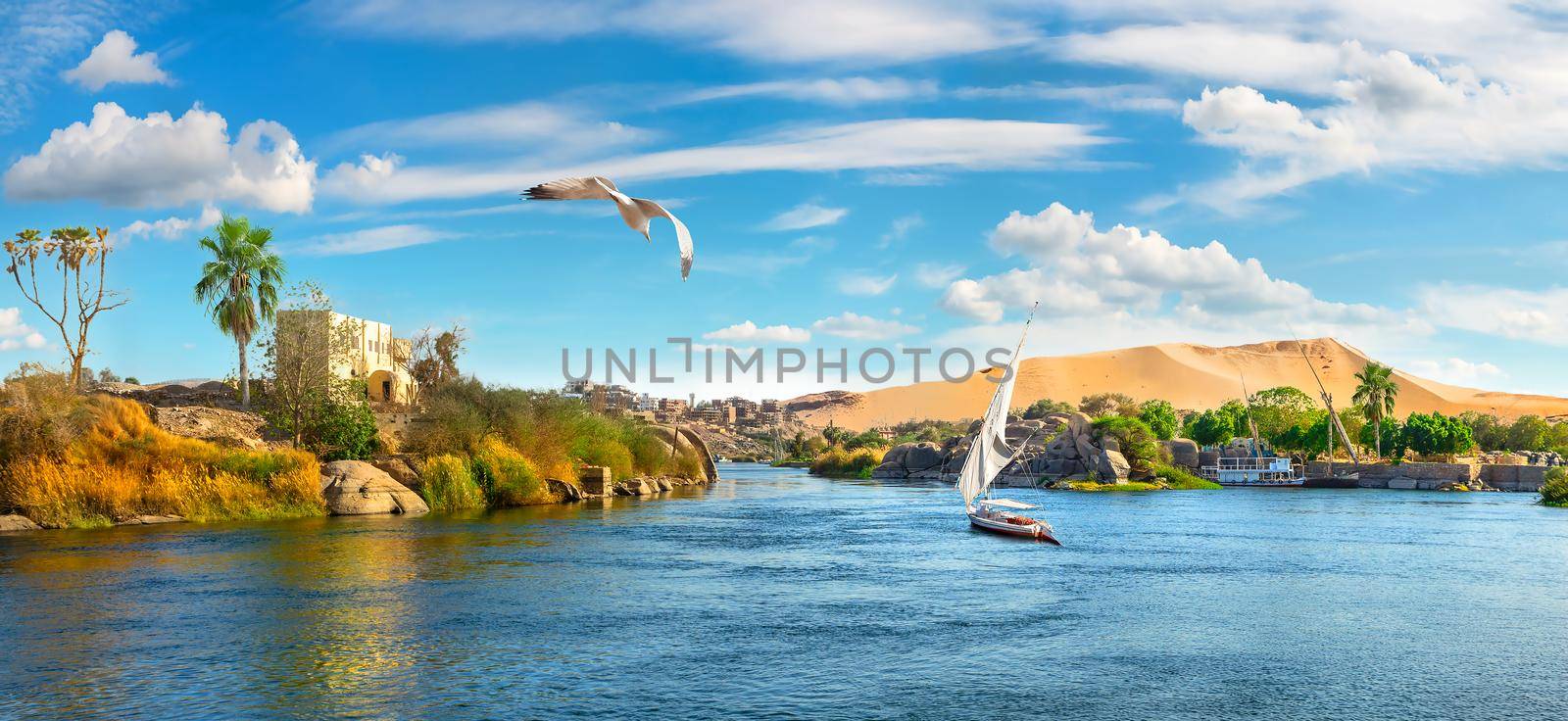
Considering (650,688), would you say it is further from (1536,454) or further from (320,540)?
(1536,454)

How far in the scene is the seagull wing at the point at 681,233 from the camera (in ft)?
52.6

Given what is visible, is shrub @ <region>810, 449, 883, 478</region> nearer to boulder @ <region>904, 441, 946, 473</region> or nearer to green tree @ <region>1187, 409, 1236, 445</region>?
boulder @ <region>904, 441, 946, 473</region>

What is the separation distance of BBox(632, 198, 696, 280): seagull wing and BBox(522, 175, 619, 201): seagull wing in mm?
795

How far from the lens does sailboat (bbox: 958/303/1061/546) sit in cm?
3856

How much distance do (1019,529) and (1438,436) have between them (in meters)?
68.5

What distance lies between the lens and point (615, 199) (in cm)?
1716

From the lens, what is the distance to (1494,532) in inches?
1628

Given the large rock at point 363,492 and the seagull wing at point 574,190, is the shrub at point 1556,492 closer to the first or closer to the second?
the large rock at point 363,492

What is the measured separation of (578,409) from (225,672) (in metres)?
47.6

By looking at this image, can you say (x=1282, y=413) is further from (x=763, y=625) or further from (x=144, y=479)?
(x=763, y=625)

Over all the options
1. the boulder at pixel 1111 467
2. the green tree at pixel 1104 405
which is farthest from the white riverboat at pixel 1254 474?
the green tree at pixel 1104 405

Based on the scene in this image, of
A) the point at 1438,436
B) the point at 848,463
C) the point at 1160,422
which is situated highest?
the point at 1160,422

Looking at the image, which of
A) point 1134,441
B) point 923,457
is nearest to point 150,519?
point 1134,441

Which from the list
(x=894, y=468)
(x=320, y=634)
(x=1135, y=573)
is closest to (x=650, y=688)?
(x=320, y=634)
